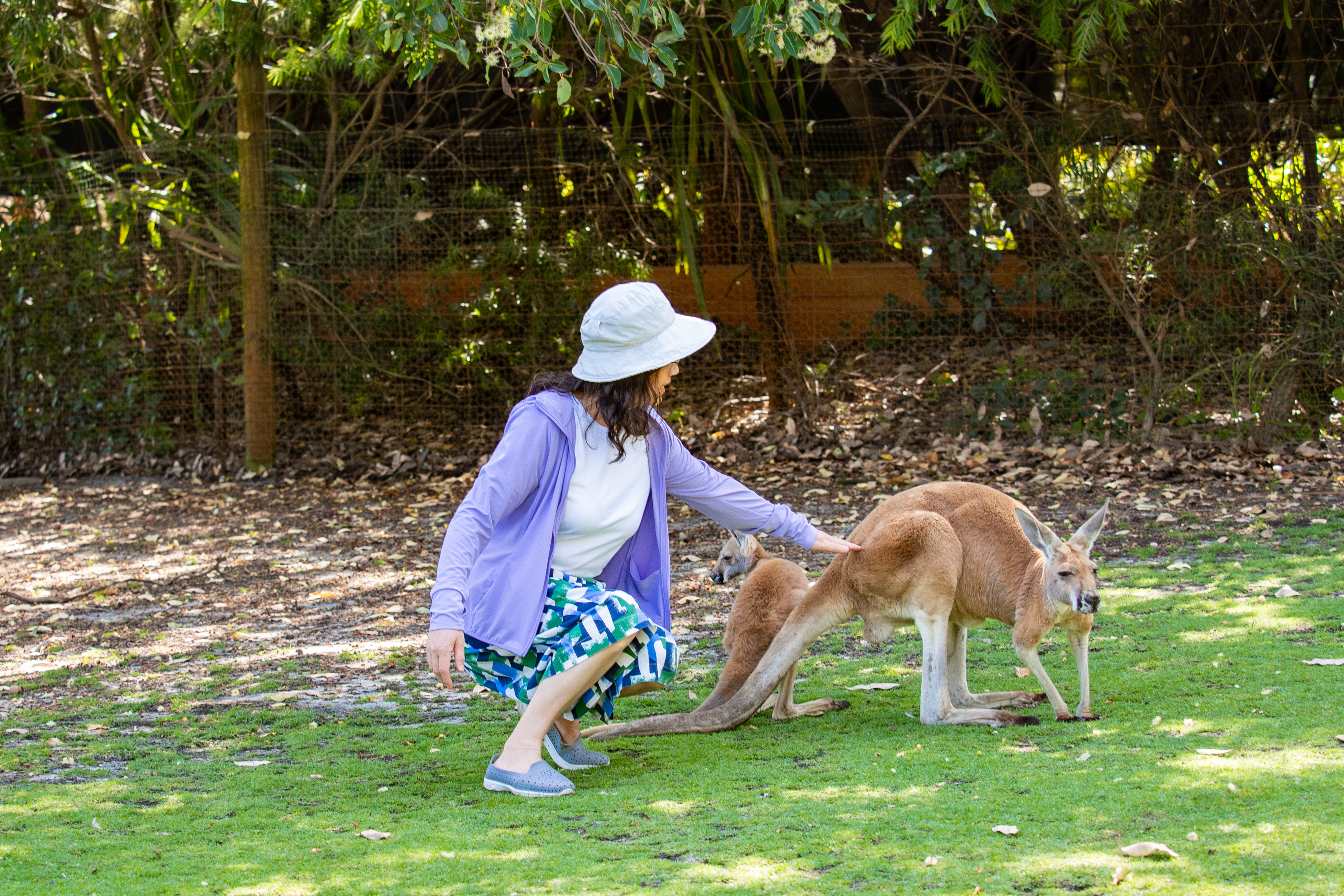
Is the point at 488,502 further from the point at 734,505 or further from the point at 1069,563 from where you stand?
the point at 1069,563

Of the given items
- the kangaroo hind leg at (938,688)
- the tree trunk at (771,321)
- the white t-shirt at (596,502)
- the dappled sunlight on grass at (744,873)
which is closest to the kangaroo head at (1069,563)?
the kangaroo hind leg at (938,688)

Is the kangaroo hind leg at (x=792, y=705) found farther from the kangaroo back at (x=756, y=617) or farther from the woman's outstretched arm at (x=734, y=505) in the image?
the woman's outstretched arm at (x=734, y=505)

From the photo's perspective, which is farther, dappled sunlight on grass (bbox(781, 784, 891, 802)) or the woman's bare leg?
the woman's bare leg

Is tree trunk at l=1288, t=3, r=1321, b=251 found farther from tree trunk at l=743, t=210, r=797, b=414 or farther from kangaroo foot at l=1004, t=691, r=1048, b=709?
kangaroo foot at l=1004, t=691, r=1048, b=709

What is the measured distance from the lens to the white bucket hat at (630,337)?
3.22 m

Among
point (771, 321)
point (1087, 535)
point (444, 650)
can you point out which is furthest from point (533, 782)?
point (771, 321)

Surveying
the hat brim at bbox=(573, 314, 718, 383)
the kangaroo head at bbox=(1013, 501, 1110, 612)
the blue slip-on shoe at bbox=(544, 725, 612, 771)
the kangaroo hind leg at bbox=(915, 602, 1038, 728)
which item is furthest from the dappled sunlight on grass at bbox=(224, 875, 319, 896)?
the kangaroo head at bbox=(1013, 501, 1110, 612)

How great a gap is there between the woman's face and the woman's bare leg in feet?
2.11

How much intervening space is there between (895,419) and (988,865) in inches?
237

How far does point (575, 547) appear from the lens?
331cm

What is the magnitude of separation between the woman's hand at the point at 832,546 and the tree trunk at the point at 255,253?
5991mm

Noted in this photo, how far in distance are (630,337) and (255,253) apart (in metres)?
6.02

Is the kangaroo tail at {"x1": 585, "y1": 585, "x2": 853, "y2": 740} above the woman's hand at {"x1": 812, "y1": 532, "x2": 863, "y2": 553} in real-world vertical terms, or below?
below

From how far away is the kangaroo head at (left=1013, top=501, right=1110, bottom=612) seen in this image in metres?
3.38
